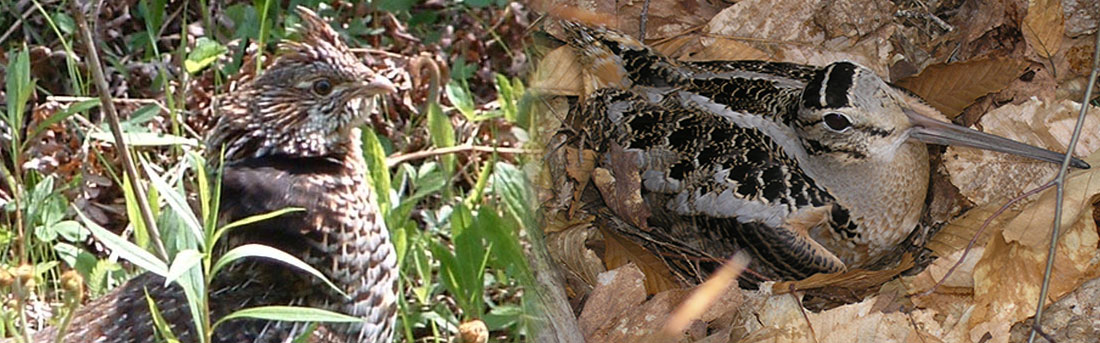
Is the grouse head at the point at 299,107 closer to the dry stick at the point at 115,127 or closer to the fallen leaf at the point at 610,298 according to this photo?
the dry stick at the point at 115,127

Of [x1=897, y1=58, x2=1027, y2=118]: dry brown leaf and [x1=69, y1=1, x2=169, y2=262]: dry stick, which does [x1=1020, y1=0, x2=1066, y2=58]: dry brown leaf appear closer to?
[x1=897, y1=58, x2=1027, y2=118]: dry brown leaf

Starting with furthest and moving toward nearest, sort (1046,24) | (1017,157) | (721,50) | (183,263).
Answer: (721,50) → (1046,24) → (1017,157) → (183,263)

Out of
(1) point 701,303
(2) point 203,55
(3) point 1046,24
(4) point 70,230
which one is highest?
(3) point 1046,24

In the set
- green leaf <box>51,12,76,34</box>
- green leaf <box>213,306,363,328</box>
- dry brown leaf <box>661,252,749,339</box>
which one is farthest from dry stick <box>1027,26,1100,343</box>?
green leaf <box>51,12,76,34</box>

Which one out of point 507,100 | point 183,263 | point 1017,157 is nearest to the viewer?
point 183,263

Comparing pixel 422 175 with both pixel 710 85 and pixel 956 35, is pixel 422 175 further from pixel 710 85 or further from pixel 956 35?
pixel 956 35

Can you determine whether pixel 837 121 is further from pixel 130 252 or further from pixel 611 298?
pixel 130 252

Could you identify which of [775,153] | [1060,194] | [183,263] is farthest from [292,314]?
[1060,194]

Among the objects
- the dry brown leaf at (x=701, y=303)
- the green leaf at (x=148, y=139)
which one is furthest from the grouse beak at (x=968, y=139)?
the green leaf at (x=148, y=139)
